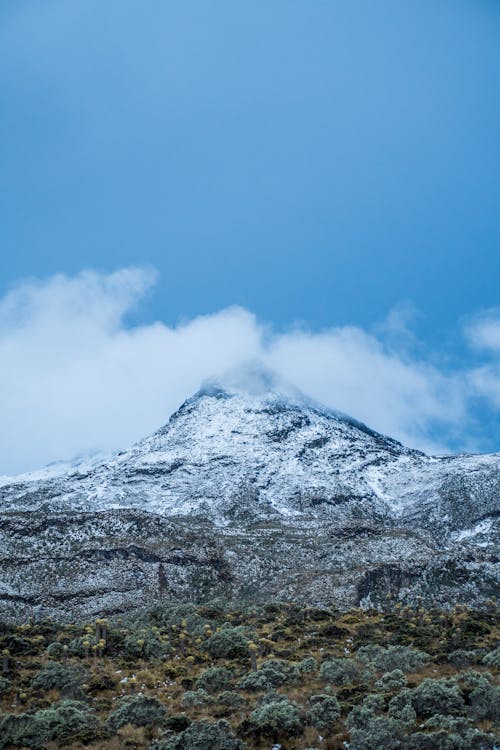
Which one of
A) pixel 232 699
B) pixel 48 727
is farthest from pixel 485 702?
pixel 48 727

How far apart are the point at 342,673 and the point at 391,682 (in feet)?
10.5

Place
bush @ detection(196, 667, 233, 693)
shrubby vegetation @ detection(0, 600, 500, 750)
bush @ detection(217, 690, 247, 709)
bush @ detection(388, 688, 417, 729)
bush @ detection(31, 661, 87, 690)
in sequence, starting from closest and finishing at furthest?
shrubby vegetation @ detection(0, 600, 500, 750) → bush @ detection(388, 688, 417, 729) → bush @ detection(217, 690, 247, 709) → bush @ detection(196, 667, 233, 693) → bush @ detection(31, 661, 87, 690)

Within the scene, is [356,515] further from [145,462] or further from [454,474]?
[145,462]

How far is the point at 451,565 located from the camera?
271 feet

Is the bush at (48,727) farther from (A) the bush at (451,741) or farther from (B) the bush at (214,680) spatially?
(A) the bush at (451,741)

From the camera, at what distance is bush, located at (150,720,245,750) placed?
23.0 metres

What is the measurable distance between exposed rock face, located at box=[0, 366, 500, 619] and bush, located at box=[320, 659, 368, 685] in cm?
4032

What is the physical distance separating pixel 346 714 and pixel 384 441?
6630 inches

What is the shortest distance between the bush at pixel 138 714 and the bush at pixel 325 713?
6504mm

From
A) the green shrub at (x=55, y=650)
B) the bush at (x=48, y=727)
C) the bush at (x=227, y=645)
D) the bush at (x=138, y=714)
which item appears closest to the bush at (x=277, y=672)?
the bush at (x=227, y=645)

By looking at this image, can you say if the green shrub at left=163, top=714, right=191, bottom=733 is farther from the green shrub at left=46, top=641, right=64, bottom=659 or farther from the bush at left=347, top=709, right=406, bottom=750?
the green shrub at left=46, top=641, right=64, bottom=659

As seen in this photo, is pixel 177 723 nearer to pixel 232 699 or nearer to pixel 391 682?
pixel 232 699

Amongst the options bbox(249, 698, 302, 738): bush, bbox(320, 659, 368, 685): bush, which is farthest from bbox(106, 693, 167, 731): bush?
bbox(320, 659, 368, 685): bush

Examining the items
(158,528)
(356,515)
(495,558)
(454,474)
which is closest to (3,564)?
(158,528)
